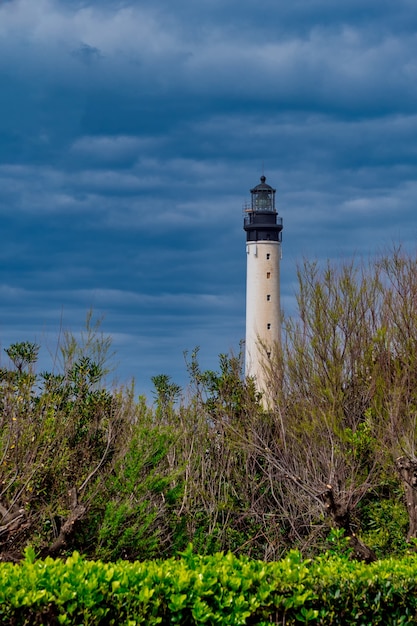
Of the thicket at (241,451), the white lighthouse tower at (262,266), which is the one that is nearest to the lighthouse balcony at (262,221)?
the white lighthouse tower at (262,266)

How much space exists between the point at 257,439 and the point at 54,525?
15.7 feet

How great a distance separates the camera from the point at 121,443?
12.5 metres

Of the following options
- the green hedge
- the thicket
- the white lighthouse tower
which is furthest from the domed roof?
the green hedge

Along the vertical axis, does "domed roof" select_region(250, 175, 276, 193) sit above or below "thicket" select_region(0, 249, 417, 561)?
above

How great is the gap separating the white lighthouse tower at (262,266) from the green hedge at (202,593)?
2781 centimetres

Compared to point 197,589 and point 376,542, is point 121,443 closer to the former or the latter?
point 376,542

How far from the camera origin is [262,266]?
36.8 meters

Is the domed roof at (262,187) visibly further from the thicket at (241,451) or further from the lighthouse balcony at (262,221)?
the thicket at (241,451)

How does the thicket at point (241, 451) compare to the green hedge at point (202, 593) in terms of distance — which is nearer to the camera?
the green hedge at point (202, 593)

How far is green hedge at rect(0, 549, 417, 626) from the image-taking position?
17.9ft

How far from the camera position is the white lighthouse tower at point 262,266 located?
35719mm

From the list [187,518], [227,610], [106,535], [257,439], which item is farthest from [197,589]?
[257,439]

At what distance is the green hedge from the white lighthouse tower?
2781 cm

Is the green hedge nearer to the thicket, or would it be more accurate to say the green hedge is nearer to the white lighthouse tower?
the thicket
